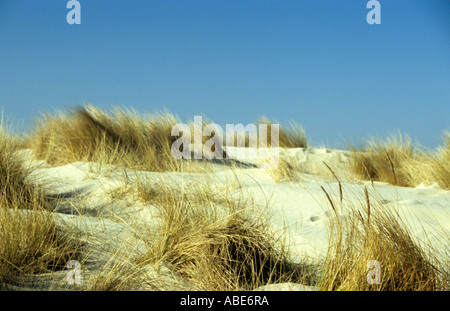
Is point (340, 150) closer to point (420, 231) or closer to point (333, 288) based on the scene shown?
point (420, 231)

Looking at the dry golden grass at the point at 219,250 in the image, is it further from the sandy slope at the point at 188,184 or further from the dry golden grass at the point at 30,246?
the dry golden grass at the point at 30,246

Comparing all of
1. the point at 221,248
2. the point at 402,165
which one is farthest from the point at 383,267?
the point at 402,165

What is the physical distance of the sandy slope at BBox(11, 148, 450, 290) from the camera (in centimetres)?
271

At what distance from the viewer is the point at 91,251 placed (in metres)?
2.66

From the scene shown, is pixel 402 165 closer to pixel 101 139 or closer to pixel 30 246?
pixel 101 139

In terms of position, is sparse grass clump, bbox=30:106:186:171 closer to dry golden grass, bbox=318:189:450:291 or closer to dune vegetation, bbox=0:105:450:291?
dune vegetation, bbox=0:105:450:291

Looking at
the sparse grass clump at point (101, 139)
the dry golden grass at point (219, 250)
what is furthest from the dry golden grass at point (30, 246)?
the sparse grass clump at point (101, 139)

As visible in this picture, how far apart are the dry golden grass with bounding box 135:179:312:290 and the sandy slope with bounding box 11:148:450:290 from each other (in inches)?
4.6

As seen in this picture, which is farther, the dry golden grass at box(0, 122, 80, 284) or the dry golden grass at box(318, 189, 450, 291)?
the dry golden grass at box(0, 122, 80, 284)

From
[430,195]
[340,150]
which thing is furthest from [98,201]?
[340,150]

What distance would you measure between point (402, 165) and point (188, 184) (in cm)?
391

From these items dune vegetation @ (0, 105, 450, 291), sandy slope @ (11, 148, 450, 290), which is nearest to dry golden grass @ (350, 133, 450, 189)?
sandy slope @ (11, 148, 450, 290)
